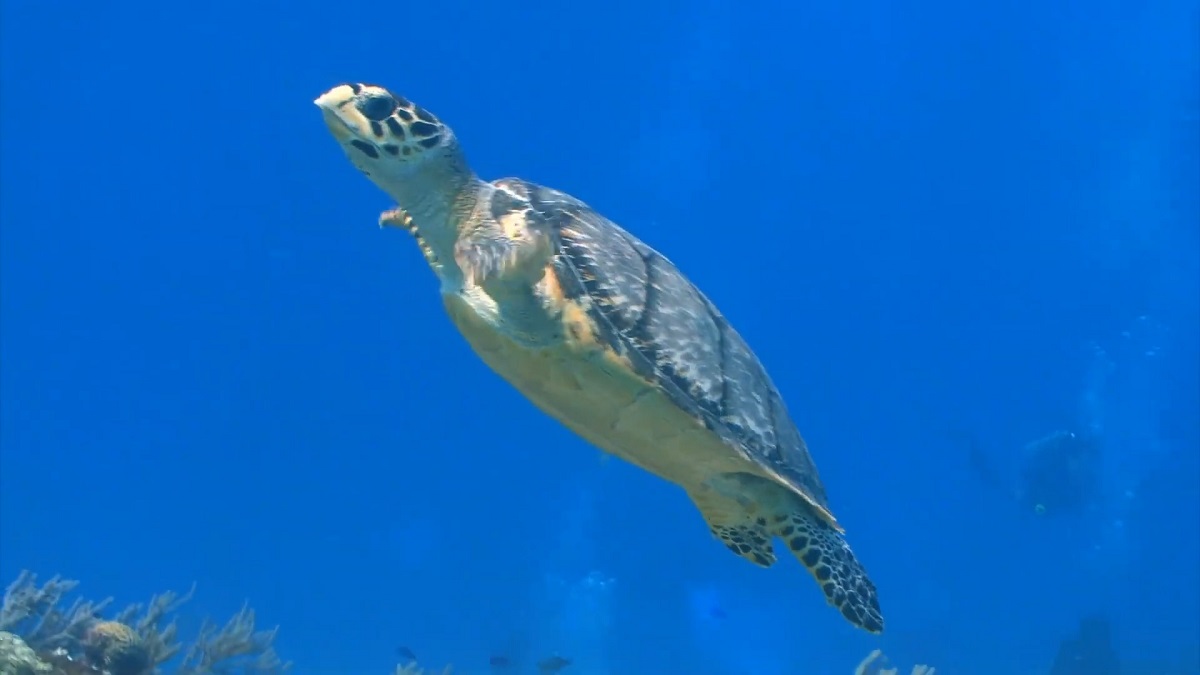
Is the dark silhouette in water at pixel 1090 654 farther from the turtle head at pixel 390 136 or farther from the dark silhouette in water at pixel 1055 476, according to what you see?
the turtle head at pixel 390 136

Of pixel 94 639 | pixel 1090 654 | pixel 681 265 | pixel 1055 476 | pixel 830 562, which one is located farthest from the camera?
pixel 681 265

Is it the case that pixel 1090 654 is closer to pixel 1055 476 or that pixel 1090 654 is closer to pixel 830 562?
pixel 1055 476

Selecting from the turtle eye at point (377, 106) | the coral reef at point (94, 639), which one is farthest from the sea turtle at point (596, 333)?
the coral reef at point (94, 639)

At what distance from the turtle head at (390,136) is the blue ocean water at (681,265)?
2415cm

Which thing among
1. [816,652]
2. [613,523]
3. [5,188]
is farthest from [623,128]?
[5,188]

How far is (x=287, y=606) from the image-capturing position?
93.4ft

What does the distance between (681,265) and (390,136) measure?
1142 inches

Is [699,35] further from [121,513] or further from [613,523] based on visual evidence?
[121,513]

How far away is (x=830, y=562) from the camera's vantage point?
12.8 feet

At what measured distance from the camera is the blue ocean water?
2677 cm

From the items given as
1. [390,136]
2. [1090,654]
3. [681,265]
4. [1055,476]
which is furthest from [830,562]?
[681,265]

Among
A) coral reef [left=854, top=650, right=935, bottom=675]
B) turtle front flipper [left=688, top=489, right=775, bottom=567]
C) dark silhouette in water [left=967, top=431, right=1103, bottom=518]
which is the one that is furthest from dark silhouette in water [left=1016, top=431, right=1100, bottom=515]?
turtle front flipper [left=688, top=489, right=775, bottom=567]

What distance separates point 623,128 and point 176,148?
626 inches

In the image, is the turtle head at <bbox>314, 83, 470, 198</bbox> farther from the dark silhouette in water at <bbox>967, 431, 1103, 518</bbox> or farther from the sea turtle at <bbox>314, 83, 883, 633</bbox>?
the dark silhouette in water at <bbox>967, 431, 1103, 518</bbox>
